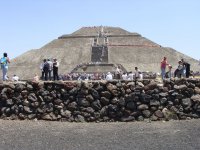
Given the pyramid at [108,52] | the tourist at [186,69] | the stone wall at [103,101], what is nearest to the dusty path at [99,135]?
the stone wall at [103,101]

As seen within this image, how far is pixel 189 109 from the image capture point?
18.8m

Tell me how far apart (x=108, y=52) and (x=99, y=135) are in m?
105

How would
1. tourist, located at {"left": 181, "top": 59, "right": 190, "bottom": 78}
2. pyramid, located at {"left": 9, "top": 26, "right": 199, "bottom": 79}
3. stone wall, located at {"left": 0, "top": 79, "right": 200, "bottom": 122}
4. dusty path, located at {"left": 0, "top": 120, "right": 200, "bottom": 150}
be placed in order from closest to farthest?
dusty path, located at {"left": 0, "top": 120, "right": 200, "bottom": 150}, stone wall, located at {"left": 0, "top": 79, "right": 200, "bottom": 122}, tourist, located at {"left": 181, "top": 59, "right": 190, "bottom": 78}, pyramid, located at {"left": 9, "top": 26, "right": 199, "bottom": 79}

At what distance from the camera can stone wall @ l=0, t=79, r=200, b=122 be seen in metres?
18.7

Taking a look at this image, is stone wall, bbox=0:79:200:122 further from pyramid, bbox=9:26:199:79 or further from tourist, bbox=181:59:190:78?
pyramid, bbox=9:26:199:79

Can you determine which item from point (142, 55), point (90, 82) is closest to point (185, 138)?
point (90, 82)

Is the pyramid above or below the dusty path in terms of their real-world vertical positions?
above

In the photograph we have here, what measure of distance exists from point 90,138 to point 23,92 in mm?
5075

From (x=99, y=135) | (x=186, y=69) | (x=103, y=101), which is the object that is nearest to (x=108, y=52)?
(x=186, y=69)

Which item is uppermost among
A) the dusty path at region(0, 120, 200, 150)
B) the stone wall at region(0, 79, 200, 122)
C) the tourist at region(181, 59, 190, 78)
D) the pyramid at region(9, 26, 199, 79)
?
the pyramid at region(9, 26, 199, 79)

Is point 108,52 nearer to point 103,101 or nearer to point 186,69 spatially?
point 186,69

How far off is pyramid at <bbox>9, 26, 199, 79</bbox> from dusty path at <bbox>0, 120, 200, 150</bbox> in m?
93.0

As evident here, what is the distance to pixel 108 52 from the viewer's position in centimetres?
11994

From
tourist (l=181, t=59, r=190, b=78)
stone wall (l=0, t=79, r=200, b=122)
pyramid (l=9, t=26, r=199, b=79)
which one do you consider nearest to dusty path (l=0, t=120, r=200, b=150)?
stone wall (l=0, t=79, r=200, b=122)
